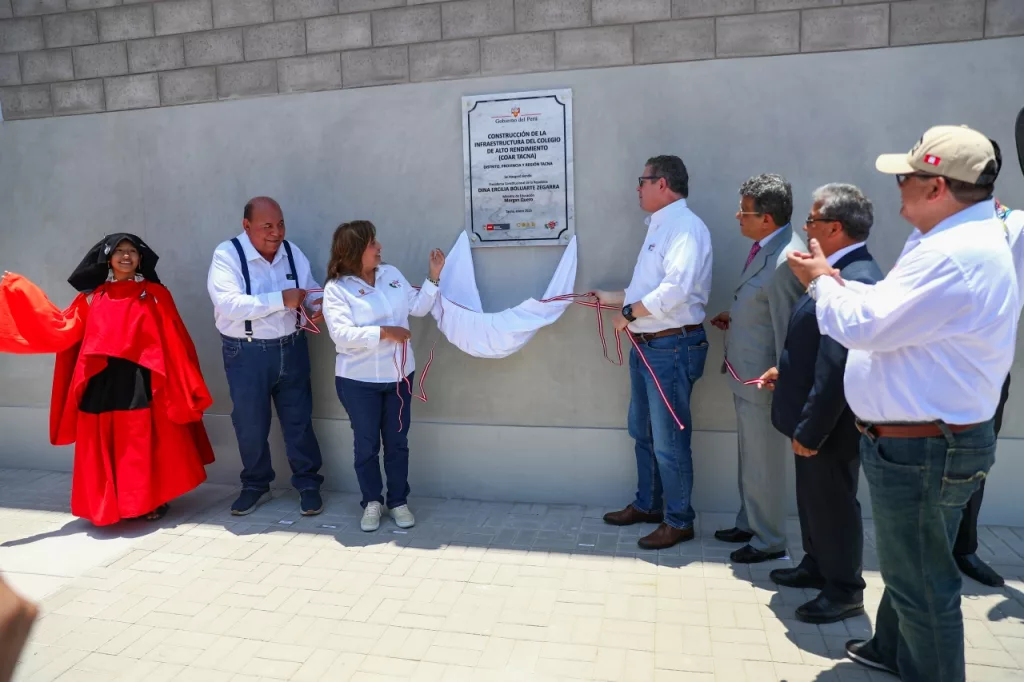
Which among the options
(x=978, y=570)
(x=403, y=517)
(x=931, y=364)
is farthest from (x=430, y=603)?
(x=978, y=570)

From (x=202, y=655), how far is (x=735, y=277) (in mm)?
3487

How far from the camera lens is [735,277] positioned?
4512mm

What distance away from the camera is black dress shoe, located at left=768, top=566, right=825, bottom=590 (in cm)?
366

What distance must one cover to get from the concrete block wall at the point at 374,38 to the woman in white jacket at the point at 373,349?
52.7 inches

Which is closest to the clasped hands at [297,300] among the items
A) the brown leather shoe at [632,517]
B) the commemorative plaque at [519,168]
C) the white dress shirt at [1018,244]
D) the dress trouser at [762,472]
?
the commemorative plaque at [519,168]

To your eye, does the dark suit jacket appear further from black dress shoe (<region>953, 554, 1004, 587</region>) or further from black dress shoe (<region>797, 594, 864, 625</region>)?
black dress shoe (<region>953, 554, 1004, 587</region>)

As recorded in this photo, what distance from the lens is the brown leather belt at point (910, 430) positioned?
234cm

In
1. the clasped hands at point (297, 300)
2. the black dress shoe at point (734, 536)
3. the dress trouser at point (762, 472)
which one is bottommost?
the black dress shoe at point (734, 536)

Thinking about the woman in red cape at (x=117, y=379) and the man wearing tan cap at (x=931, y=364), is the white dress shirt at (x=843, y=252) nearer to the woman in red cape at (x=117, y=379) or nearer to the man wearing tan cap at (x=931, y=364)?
the man wearing tan cap at (x=931, y=364)

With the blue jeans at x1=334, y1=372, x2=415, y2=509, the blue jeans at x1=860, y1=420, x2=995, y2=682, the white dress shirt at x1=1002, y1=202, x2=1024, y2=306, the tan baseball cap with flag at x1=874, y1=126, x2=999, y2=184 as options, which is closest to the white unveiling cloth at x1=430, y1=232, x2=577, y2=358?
the blue jeans at x1=334, y1=372, x2=415, y2=509

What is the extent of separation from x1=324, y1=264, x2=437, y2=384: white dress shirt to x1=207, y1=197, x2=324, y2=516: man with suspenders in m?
0.50

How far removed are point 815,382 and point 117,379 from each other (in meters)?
4.20

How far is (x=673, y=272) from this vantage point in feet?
13.1

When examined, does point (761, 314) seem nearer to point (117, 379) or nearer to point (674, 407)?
point (674, 407)
